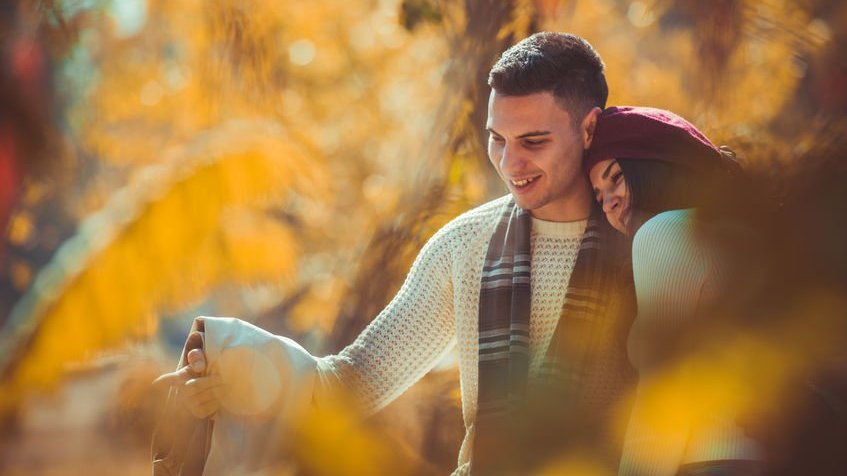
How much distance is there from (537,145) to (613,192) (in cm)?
21

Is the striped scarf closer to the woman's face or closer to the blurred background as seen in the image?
the woman's face

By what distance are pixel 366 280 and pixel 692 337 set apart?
241cm

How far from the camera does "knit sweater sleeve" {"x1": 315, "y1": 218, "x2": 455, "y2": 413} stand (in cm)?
250

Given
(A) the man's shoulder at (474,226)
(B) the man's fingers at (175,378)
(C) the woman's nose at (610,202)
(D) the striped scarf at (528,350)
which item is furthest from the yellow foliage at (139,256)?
(C) the woman's nose at (610,202)

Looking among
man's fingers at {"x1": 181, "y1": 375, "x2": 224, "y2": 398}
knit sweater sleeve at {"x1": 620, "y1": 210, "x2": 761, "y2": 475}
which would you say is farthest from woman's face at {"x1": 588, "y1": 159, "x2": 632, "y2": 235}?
man's fingers at {"x1": 181, "y1": 375, "x2": 224, "y2": 398}

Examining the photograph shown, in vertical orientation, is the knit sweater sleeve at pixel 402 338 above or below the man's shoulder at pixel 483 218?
below

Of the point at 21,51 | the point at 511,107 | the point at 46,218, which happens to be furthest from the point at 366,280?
the point at 46,218

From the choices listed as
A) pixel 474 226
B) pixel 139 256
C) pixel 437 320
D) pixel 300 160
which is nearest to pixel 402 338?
pixel 437 320

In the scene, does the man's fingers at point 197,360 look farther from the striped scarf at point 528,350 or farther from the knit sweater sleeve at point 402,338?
the striped scarf at point 528,350

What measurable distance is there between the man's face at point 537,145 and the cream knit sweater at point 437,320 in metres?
0.13

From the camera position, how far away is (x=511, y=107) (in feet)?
7.60

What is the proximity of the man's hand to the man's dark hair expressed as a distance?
0.94 m

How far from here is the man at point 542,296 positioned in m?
2.30

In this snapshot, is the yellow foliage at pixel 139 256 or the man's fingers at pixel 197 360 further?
the yellow foliage at pixel 139 256
